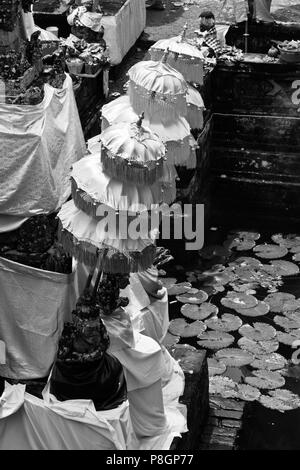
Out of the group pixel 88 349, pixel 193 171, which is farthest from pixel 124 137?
pixel 193 171

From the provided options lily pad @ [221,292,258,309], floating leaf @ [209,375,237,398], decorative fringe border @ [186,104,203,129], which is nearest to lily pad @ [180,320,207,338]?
lily pad @ [221,292,258,309]

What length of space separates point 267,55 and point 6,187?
6578mm

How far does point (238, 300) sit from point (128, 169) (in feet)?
15.9

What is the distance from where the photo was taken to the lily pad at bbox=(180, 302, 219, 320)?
1182 centimetres

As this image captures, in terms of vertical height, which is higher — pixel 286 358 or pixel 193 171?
pixel 193 171

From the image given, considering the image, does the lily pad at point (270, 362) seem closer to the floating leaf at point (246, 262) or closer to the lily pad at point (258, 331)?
the lily pad at point (258, 331)

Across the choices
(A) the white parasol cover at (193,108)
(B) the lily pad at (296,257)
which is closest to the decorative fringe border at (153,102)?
(A) the white parasol cover at (193,108)

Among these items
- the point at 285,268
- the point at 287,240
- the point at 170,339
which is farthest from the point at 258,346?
the point at 287,240

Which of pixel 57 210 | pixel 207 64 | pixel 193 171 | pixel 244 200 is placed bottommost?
pixel 244 200

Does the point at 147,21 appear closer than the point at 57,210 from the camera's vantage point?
No

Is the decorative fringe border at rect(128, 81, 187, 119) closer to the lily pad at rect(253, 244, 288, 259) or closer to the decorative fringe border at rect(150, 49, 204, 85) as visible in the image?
the decorative fringe border at rect(150, 49, 204, 85)

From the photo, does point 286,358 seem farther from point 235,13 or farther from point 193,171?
point 235,13

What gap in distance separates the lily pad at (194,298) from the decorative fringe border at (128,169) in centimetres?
459

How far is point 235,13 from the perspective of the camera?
15.1m
